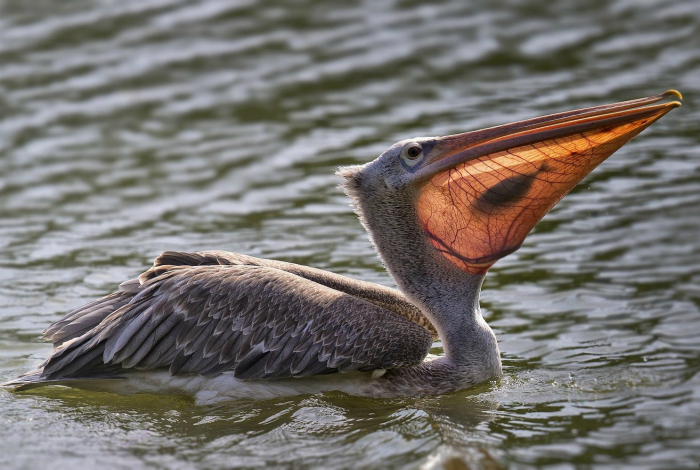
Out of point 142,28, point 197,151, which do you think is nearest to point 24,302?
point 197,151

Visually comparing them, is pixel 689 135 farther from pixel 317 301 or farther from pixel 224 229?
pixel 317 301

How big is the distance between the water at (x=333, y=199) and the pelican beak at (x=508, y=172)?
0.76 metres

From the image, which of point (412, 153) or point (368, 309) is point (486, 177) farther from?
point (368, 309)

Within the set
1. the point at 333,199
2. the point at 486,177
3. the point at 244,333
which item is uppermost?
the point at 486,177

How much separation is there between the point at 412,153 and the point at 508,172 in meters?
0.50

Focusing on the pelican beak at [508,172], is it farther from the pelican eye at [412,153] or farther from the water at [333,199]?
the water at [333,199]

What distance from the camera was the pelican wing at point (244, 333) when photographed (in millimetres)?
5105

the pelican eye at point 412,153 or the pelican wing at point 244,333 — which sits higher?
the pelican eye at point 412,153

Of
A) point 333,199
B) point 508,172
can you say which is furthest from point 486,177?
point 333,199

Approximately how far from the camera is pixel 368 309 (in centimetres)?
522

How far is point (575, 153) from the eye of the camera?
493 centimetres

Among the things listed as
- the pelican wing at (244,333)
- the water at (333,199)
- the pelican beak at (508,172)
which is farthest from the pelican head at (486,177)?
the water at (333,199)

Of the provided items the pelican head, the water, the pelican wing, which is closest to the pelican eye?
the pelican head

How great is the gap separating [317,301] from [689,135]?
4535 mm
